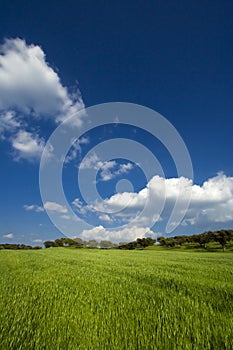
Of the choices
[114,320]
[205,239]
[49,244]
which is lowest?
[114,320]

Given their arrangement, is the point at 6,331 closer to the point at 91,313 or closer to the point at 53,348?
the point at 53,348

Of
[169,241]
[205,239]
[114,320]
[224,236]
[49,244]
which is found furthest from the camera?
[49,244]

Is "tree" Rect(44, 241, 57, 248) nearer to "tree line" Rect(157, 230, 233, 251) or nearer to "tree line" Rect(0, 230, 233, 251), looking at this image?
"tree line" Rect(0, 230, 233, 251)

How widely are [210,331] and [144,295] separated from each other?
9.18 feet

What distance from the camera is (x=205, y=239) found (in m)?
107

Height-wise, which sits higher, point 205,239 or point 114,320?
point 205,239

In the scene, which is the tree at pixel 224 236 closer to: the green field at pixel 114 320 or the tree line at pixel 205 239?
the tree line at pixel 205 239

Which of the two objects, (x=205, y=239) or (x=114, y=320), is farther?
(x=205, y=239)

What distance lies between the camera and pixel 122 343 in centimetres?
379

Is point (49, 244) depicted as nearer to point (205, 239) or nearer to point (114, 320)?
point (205, 239)

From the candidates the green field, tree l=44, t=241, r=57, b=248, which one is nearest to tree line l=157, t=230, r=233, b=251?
tree l=44, t=241, r=57, b=248

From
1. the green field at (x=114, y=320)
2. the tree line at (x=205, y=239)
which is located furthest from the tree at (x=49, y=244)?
the green field at (x=114, y=320)

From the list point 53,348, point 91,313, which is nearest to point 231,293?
point 91,313

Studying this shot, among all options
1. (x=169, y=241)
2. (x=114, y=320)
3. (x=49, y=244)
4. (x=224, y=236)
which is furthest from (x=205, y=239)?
(x=114, y=320)
